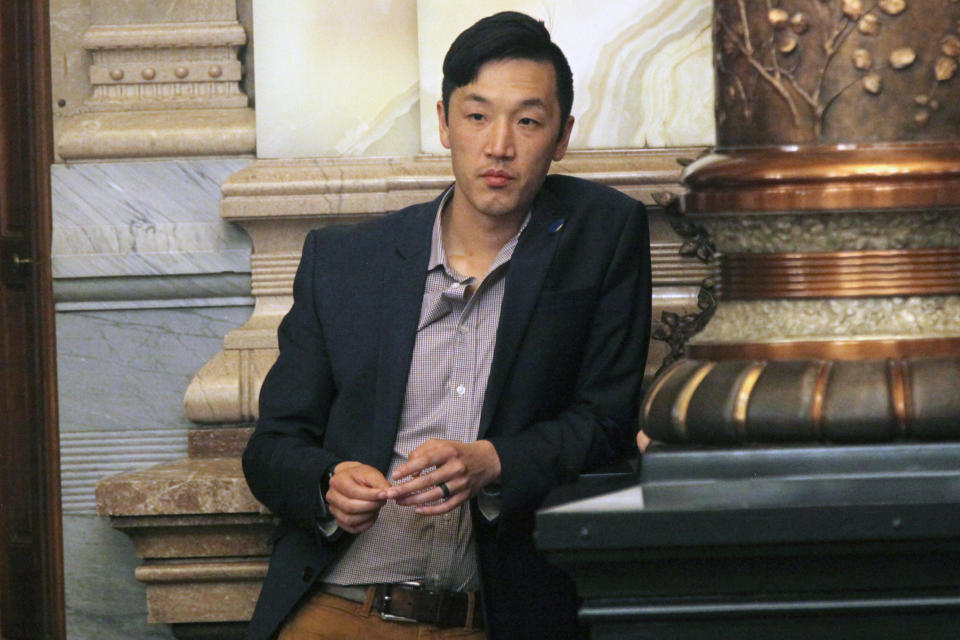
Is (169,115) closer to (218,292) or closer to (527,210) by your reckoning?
(218,292)

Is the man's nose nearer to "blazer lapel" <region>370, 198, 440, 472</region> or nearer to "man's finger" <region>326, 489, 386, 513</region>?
"blazer lapel" <region>370, 198, 440, 472</region>

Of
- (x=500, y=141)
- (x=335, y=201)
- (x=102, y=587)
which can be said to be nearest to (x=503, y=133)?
(x=500, y=141)

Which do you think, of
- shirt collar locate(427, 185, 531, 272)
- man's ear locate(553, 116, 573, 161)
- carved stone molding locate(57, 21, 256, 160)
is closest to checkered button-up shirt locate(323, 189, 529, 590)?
shirt collar locate(427, 185, 531, 272)

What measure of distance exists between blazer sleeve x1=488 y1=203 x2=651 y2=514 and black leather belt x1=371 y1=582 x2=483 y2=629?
235 millimetres

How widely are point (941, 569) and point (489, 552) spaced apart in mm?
1179

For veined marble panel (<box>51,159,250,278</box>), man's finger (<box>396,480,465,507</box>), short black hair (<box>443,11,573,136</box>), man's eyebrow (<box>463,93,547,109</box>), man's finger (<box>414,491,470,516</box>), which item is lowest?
man's finger (<box>414,491,470,516</box>)

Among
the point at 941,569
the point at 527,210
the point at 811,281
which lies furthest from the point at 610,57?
the point at 941,569

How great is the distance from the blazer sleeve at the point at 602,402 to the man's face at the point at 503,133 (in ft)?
0.74

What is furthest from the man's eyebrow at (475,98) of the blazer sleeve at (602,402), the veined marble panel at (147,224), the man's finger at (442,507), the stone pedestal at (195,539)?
the veined marble panel at (147,224)

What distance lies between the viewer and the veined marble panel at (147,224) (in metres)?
3.80

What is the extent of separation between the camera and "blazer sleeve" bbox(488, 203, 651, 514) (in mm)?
2473

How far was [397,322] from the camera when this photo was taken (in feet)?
8.81

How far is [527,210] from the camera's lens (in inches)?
110

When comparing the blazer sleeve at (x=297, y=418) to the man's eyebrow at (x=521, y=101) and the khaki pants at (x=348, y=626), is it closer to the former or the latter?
the khaki pants at (x=348, y=626)
